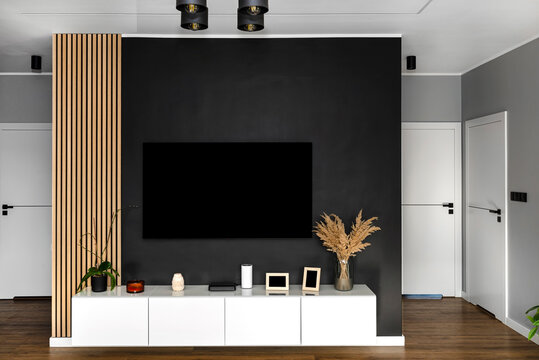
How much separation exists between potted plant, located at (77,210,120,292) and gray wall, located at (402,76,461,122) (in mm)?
3443

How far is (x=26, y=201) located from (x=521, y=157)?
513 centimetres

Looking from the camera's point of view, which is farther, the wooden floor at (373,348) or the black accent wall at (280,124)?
the black accent wall at (280,124)

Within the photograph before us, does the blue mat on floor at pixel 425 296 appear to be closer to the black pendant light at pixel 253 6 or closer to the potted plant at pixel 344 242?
the potted plant at pixel 344 242

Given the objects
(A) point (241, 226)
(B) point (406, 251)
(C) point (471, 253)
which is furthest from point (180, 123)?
(C) point (471, 253)

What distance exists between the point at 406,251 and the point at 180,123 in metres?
3.04

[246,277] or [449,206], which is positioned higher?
[449,206]

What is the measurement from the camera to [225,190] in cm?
396

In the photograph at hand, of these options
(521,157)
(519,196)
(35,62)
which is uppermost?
(35,62)

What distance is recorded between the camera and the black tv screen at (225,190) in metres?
3.95

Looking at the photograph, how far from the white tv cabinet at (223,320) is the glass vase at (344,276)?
0.45ft

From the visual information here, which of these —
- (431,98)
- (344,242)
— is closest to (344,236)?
(344,242)

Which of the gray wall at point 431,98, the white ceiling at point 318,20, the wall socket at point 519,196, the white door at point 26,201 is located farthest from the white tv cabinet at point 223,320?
the gray wall at point 431,98

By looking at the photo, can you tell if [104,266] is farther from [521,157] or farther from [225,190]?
[521,157]

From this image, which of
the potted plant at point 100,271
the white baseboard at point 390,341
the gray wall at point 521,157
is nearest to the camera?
the potted plant at point 100,271
